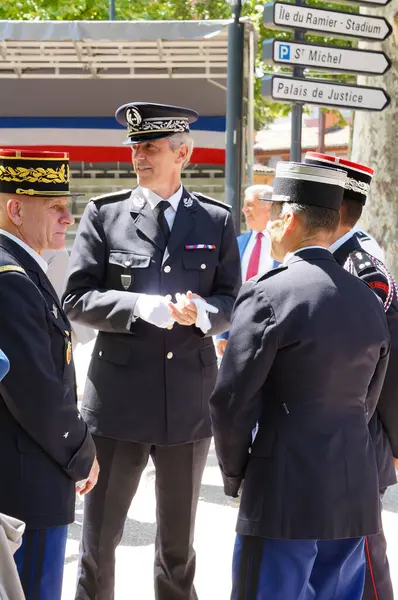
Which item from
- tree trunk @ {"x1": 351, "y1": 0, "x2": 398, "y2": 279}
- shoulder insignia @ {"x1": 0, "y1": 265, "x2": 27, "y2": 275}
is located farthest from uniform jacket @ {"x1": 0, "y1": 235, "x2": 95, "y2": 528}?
tree trunk @ {"x1": 351, "y1": 0, "x2": 398, "y2": 279}

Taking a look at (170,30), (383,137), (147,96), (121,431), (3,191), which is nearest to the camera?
(3,191)

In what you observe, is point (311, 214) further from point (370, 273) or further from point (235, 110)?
point (235, 110)

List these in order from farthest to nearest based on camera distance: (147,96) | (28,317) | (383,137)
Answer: (147,96), (383,137), (28,317)

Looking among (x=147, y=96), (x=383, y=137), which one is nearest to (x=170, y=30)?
(x=383, y=137)

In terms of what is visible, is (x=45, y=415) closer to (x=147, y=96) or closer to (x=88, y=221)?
(x=88, y=221)

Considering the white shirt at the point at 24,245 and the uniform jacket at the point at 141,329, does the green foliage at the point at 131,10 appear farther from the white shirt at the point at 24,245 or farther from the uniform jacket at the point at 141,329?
the white shirt at the point at 24,245

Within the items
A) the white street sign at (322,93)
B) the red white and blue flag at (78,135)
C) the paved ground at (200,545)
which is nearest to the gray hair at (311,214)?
the paved ground at (200,545)

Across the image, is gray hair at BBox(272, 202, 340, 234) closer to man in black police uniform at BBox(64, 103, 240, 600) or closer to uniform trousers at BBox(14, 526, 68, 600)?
man in black police uniform at BBox(64, 103, 240, 600)

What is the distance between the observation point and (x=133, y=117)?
399cm

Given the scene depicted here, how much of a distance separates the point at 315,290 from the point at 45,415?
878mm

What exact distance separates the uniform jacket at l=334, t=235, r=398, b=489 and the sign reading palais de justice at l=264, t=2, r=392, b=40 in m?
4.44

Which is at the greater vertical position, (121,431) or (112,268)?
(112,268)

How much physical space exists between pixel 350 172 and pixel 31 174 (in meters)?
1.19

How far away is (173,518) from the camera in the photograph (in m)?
3.90
